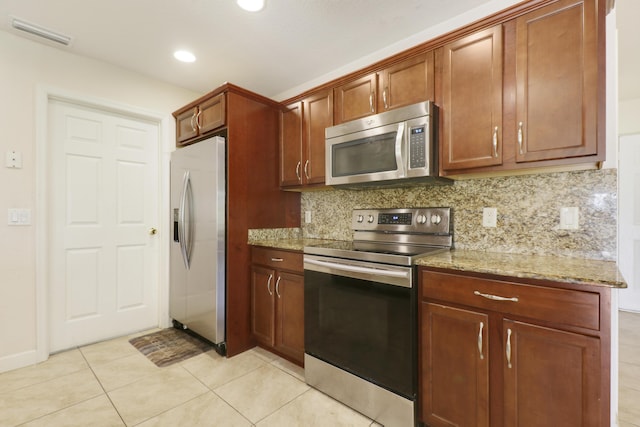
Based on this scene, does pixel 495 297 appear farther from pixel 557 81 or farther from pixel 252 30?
pixel 252 30

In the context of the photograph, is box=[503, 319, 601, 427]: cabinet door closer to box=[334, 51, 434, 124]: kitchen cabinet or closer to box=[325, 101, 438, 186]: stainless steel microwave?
box=[325, 101, 438, 186]: stainless steel microwave

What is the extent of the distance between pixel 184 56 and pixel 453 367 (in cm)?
290

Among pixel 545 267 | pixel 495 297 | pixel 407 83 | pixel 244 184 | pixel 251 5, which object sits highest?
pixel 251 5

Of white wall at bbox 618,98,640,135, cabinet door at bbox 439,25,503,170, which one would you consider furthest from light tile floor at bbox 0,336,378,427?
white wall at bbox 618,98,640,135

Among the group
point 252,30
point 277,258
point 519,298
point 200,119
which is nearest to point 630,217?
point 519,298

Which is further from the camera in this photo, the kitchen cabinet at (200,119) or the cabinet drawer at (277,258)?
the kitchen cabinet at (200,119)

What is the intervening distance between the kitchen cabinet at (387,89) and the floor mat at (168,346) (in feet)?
7.35

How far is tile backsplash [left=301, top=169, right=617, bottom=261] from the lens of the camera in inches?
61.8

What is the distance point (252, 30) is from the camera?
2.16 metres

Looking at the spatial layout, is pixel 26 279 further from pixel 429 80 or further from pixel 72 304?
pixel 429 80

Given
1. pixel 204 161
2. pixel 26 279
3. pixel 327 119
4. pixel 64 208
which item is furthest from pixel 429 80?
pixel 26 279

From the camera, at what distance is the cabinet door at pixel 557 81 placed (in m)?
1.39

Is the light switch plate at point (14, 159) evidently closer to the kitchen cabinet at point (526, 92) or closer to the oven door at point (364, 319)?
the oven door at point (364, 319)

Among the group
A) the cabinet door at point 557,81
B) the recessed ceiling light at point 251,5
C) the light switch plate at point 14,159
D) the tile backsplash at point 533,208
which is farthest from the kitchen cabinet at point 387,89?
the light switch plate at point 14,159
